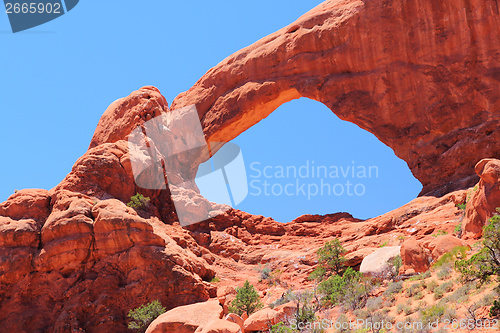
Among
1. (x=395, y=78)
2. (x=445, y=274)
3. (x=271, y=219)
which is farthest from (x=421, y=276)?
(x=271, y=219)

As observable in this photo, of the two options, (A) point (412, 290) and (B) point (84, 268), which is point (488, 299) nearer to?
(A) point (412, 290)

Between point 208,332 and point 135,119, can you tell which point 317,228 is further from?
point 208,332

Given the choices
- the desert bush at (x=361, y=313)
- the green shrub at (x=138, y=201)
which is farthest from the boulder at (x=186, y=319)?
the green shrub at (x=138, y=201)

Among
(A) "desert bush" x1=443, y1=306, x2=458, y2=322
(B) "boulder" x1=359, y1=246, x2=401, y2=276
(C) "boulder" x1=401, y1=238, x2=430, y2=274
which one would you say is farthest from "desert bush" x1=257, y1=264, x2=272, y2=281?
(A) "desert bush" x1=443, y1=306, x2=458, y2=322

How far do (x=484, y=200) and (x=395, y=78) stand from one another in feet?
43.7

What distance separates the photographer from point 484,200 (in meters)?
15.2

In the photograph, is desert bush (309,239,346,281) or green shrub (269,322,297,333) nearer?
green shrub (269,322,297,333)

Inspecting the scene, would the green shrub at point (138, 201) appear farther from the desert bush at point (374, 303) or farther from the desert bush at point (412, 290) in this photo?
the desert bush at point (412, 290)

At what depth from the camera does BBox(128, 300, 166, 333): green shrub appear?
→ 16.7 metres

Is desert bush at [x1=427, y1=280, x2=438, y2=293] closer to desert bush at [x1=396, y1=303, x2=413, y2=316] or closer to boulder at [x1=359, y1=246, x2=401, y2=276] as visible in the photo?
desert bush at [x1=396, y1=303, x2=413, y2=316]

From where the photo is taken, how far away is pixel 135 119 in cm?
2989

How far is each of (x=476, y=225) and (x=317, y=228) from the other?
12970 millimetres

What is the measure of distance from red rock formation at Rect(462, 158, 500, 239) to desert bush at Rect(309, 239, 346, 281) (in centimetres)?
502

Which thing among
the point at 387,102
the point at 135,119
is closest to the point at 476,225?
the point at 387,102
